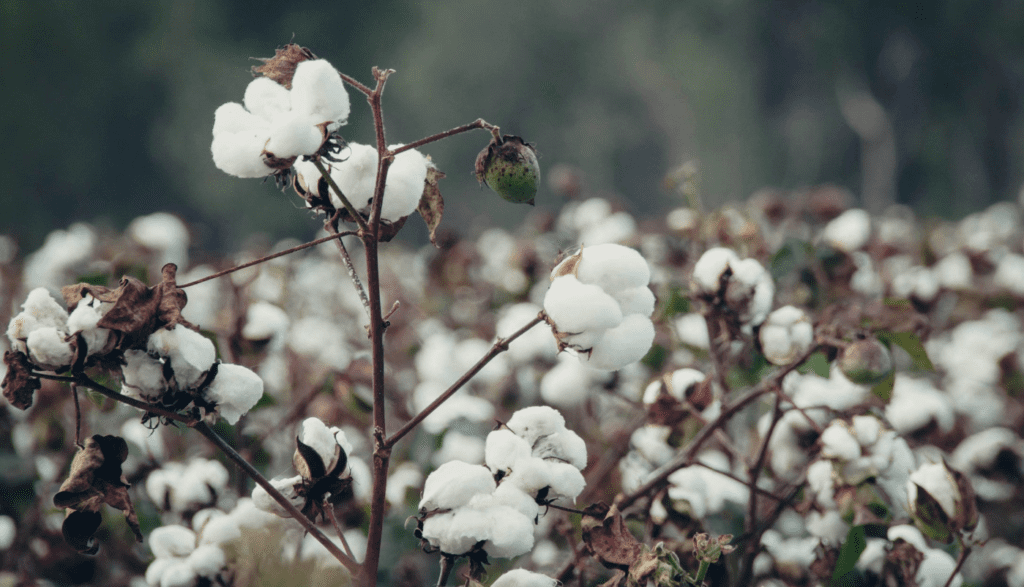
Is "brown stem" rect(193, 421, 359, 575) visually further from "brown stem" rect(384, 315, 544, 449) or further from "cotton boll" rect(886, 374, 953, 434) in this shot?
"cotton boll" rect(886, 374, 953, 434)

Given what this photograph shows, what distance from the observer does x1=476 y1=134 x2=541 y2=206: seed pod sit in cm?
59

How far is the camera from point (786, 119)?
1478 cm

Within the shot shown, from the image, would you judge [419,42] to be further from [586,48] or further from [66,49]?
[66,49]

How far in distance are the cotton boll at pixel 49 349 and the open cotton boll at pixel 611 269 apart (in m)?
0.33

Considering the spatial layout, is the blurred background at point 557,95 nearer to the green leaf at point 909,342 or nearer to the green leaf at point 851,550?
the green leaf at point 909,342

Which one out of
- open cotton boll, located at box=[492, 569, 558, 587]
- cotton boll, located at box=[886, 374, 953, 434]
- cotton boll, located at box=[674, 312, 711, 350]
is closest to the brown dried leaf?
open cotton boll, located at box=[492, 569, 558, 587]

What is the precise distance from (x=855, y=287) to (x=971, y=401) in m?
0.35

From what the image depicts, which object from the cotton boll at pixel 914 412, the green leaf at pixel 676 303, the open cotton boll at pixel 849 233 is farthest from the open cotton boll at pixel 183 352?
the open cotton boll at pixel 849 233

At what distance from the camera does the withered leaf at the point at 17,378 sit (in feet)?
1.57

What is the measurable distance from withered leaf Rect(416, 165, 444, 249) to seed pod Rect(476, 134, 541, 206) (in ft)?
0.14

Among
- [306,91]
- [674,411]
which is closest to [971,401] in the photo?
[674,411]

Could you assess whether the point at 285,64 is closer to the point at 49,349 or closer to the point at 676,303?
the point at 49,349

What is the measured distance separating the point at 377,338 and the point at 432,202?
13cm

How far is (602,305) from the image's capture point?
500mm
